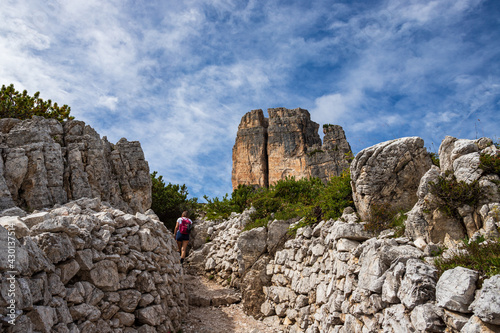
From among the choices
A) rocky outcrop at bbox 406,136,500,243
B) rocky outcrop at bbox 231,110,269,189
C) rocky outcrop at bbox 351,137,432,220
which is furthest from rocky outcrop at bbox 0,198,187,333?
rocky outcrop at bbox 231,110,269,189

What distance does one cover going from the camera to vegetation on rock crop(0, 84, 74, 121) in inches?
511

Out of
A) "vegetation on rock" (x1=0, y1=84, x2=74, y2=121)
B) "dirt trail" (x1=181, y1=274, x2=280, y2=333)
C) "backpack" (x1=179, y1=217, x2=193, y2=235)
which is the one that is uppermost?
"vegetation on rock" (x1=0, y1=84, x2=74, y2=121)

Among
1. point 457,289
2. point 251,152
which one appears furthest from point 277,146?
point 457,289

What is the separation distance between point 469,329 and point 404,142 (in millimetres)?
4436

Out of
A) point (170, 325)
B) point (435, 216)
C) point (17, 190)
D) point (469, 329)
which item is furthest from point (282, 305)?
point (17, 190)

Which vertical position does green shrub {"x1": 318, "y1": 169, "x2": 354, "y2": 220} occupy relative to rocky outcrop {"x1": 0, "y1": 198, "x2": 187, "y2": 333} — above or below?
above

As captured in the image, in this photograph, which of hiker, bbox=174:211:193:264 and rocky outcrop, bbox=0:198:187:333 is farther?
hiker, bbox=174:211:193:264

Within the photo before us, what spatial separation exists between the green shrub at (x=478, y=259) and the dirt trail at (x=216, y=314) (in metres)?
5.23

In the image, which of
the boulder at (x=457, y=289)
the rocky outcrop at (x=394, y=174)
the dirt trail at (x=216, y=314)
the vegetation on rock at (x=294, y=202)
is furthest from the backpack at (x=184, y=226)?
the boulder at (x=457, y=289)

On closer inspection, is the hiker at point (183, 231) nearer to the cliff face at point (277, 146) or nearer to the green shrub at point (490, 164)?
the green shrub at point (490, 164)

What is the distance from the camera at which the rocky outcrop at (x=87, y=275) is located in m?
4.49

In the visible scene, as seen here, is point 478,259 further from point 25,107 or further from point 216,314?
point 25,107

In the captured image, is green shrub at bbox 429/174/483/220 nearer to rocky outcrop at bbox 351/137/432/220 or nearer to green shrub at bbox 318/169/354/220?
rocky outcrop at bbox 351/137/432/220

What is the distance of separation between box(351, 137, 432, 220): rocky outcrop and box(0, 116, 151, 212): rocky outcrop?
24.7 feet
